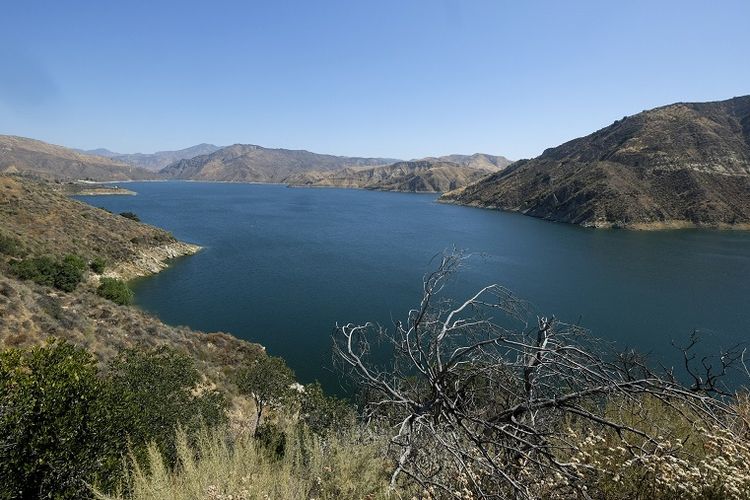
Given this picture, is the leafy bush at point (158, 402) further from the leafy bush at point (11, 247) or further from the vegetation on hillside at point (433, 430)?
the leafy bush at point (11, 247)

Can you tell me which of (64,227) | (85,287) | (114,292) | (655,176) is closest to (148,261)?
(64,227)

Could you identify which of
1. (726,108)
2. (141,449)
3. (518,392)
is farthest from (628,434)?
(726,108)

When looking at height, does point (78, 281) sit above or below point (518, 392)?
below

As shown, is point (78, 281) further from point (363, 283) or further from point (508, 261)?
point (508, 261)

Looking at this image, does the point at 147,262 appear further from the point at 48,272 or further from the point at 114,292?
the point at 48,272

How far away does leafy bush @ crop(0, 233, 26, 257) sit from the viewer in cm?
3180

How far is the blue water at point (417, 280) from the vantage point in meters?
30.9

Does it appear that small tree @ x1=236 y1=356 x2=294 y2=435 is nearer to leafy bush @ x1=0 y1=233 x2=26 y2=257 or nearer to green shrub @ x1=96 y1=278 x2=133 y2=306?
green shrub @ x1=96 y1=278 x2=133 y2=306

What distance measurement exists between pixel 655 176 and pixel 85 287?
111 m

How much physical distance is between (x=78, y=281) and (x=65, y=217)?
868 inches

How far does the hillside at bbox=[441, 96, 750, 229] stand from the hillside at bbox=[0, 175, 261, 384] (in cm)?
8268

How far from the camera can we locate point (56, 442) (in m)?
5.48

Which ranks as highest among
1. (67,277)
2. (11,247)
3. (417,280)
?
(11,247)

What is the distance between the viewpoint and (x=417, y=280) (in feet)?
141
